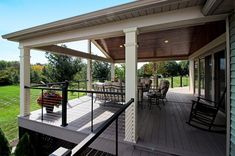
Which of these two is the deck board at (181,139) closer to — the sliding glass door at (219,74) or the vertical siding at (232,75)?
the vertical siding at (232,75)

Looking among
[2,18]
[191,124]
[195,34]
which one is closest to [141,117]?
[191,124]

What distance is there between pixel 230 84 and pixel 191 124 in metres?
1.90

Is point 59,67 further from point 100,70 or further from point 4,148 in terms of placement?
point 4,148

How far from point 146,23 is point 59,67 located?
35.1 feet

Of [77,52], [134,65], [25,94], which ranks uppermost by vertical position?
[77,52]

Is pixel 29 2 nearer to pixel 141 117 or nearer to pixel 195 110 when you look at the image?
pixel 141 117

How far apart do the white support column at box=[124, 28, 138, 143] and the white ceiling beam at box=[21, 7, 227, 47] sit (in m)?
0.20

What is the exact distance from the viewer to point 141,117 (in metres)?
4.41

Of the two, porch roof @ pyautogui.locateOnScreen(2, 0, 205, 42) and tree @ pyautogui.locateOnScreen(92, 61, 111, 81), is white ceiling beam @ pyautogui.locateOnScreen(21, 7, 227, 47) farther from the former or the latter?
tree @ pyautogui.locateOnScreen(92, 61, 111, 81)

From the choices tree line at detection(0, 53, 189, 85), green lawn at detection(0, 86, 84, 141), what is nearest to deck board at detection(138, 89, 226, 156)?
green lawn at detection(0, 86, 84, 141)

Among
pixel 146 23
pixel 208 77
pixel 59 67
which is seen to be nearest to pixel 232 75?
pixel 146 23

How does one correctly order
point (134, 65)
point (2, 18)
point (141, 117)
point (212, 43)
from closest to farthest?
1. point (134, 65)
2. point (141, 117)
3. point (212, 43)
4. point (2, 18)

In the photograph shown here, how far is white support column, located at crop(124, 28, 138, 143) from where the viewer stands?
3.01 m

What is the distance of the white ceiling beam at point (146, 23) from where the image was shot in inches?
102
